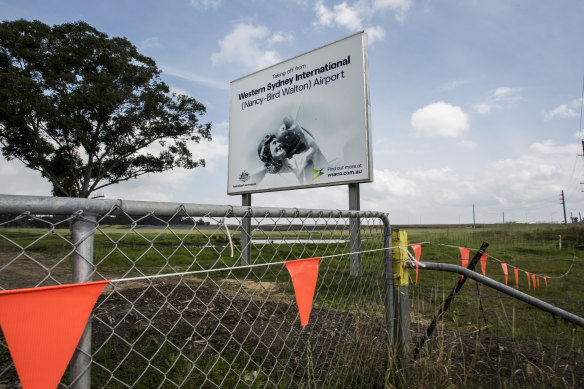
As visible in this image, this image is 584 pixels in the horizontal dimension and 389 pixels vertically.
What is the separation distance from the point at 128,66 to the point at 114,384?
19682mm

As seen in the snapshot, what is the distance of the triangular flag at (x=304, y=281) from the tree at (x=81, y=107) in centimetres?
1841

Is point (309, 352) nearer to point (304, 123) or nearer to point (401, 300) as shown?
point (401, 300)

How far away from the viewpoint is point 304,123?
824 centimetres

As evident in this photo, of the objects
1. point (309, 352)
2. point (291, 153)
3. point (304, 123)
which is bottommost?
point (309, 352)

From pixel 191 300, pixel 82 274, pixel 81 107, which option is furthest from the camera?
pixel 81 107

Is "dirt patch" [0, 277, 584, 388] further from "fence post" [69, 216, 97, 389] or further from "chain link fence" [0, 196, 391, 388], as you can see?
"fence post" [69, 216, 97, 389]

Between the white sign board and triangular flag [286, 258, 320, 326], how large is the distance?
17.8ft

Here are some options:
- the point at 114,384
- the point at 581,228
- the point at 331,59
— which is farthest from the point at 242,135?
the point at 581,228

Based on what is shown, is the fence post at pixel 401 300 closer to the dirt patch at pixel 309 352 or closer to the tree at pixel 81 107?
the dirt patch at pixel 309 352

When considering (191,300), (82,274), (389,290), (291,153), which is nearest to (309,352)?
(389,290)

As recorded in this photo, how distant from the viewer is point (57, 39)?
17188 millimetres

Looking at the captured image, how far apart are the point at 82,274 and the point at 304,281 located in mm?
1059

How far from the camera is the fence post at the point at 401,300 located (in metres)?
2.34

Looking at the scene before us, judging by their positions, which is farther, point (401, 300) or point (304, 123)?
point (304, 123)
